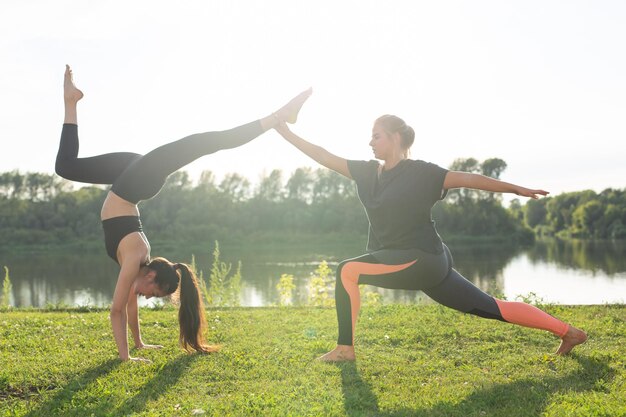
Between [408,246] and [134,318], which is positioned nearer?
[408,246]

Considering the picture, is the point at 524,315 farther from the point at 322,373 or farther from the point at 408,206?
the point at 322,373

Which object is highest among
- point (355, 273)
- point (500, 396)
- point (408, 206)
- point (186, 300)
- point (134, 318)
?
point (408, 206)

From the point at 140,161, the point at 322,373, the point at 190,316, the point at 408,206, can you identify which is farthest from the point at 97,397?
the point at 408,206

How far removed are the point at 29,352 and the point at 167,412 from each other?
229cm

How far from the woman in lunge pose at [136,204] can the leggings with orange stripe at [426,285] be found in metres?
1.41

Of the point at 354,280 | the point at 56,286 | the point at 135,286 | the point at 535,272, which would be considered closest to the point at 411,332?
the point at 354,280

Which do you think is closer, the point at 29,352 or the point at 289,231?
the point at 29,352

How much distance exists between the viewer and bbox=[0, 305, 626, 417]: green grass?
11.9 feet

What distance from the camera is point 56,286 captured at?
29.8 meters

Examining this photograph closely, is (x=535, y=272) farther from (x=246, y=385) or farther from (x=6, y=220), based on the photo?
(x=6, y=220)

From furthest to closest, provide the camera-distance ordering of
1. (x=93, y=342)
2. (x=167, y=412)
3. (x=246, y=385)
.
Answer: (x=93, y=342) → (x=246, y=385) → (x=167, y=412)

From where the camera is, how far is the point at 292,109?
5.43 metres

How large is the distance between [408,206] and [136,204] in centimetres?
238

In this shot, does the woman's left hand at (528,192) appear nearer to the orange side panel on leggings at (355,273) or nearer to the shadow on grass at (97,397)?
the orange side panel on leggings at (355,273)
